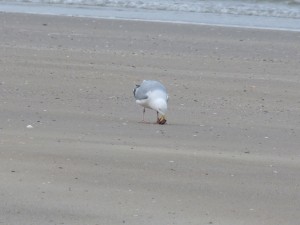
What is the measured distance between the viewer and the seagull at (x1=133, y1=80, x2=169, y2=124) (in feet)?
30.3

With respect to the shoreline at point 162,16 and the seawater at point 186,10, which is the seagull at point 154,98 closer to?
the shoreline at point 162,16

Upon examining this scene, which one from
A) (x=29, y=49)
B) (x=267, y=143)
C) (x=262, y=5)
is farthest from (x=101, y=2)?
(x=267, y=143)

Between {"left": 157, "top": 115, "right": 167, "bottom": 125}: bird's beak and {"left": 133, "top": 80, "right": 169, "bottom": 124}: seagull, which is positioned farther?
{"left": 157, "top": 115, "right": 167, "bottom": 125}: bird's beak

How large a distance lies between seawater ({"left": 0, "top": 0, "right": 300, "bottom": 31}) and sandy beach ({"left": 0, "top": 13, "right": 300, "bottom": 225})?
274cm

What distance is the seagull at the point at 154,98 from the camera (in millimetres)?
9227

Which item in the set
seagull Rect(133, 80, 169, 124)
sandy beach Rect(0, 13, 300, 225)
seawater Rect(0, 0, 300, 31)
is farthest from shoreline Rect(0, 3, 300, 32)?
seagull Rect(133, 80, 169, 124)

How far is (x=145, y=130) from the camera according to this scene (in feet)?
29.6

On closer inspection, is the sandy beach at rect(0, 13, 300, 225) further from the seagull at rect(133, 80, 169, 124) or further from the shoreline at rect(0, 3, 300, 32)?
the shoreline at rect(0, 3, 300, 32)

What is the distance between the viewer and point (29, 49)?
44.9 ft

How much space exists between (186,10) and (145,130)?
11.9 metres

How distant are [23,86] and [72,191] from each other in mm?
4465

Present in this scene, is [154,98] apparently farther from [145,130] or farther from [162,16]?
[162,16]

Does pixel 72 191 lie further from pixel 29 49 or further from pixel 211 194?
pixel 29 49

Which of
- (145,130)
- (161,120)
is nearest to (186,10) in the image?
(161,120)
